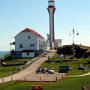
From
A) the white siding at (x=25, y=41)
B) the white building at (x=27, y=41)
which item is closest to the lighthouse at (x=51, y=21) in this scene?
the white building at (x=27, y=41)

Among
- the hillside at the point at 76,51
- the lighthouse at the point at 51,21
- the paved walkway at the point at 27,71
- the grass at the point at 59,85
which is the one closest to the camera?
the grass at the point at 59,85

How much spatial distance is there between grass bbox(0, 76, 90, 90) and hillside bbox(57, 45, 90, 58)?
3424 cm

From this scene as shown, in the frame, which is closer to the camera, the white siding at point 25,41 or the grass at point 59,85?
the grass at point 59,85

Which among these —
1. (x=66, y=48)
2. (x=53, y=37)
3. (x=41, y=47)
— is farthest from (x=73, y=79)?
(x=53, y=37)

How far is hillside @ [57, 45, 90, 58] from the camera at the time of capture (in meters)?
90.6

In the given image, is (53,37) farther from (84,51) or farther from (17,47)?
(84,51)

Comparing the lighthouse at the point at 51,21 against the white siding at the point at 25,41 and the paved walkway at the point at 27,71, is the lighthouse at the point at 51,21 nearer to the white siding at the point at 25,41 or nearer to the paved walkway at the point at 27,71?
the white siding at the point at 25,41

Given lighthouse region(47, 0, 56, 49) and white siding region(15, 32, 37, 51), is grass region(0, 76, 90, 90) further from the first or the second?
lighthouse region(47, 0, 56, 49)

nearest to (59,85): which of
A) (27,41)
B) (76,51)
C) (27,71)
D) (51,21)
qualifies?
(27,71)

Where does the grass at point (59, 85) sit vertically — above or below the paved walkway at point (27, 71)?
below

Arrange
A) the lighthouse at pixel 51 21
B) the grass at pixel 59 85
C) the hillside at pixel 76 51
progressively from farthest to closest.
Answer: the lighthouse at pixel 51 21 < the hillside at pixel 76 51 < the grass at pixel 59 85

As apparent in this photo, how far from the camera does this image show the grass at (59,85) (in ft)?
163

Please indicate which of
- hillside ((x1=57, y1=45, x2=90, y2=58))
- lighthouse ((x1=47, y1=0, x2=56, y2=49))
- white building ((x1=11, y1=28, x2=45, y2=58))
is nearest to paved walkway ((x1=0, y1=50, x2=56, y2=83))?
hillside ((x1=57, y1=45, x2=90, y2=58))

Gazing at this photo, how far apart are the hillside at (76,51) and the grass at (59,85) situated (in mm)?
34241
